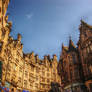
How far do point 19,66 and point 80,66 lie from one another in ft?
65.9

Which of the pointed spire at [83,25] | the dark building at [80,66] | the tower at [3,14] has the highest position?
the tower at [3,14]

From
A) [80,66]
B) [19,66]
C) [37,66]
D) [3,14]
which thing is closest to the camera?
[80,66]

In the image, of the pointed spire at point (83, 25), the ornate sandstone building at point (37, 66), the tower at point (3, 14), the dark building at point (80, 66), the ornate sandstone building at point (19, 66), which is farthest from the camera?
the pointed spire at point (83, 25)

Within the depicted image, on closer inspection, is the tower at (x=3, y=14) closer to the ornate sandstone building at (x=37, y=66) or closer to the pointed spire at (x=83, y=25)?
the ornate sandstone building at (x=37, y=66)

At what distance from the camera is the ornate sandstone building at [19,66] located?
33.5 metres

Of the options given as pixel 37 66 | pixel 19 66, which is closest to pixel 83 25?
pixel 19 66

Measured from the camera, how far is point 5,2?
132 ft

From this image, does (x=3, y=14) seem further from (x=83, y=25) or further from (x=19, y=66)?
(x=83, y=25)

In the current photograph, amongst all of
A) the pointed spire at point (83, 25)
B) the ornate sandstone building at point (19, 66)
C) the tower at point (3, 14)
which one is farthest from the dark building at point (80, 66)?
the tower at point (3, 14)

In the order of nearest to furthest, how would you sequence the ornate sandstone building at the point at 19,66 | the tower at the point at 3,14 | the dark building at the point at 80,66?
the dark building at the point at 80,66 < the ornate sandstone building at the point at 19,66 < the tower at the point at 3,14

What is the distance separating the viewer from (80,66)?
119 feet

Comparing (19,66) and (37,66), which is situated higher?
(37,66)

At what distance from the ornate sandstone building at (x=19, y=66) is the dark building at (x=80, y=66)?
13.5 metres

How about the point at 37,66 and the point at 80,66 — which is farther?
the point at 37,66
